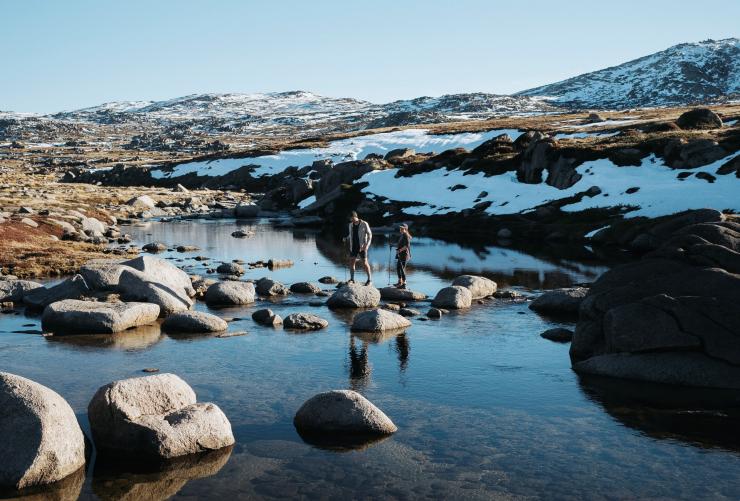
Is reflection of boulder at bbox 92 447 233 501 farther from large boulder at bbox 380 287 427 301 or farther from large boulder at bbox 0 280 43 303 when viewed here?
large boulder at bbox 0 280 43 303

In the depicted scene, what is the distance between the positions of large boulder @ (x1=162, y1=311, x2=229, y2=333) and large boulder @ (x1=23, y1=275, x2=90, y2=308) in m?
5.14

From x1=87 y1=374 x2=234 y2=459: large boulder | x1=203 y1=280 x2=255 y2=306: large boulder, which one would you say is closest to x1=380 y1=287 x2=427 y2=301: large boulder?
x1=203 y1=280 x2=255 y2=306: large boulder

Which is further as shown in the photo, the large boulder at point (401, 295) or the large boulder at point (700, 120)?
the large boulder at point (700, 120)

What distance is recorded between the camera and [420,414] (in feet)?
53.4

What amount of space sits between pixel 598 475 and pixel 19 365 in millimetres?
15766

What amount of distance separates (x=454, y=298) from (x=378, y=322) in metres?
5.82

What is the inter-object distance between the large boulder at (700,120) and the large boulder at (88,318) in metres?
76.1

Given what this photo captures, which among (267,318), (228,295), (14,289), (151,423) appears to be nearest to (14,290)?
(14,289)

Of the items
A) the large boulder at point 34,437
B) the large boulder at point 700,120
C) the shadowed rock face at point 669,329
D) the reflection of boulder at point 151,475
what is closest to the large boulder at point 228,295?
the shadowed rock face at point 669,329

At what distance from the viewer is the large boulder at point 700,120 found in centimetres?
8200

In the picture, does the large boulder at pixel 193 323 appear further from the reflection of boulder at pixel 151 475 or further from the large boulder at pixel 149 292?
the reflection of boulder at pixel 151 475

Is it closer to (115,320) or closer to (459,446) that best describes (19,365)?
(115,320)

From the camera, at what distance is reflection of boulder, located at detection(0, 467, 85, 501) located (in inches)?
462

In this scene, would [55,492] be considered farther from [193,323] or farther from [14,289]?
[14,289]
